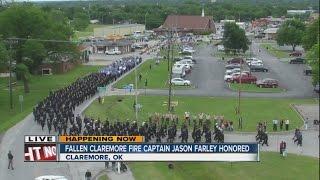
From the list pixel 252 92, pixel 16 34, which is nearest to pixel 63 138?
pixel 252 92

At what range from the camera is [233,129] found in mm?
38594

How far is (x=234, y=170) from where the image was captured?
2795 cm

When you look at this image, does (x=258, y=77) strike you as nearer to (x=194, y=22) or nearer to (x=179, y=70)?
(x=179, y=70)

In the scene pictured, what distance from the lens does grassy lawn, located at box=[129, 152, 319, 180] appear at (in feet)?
89.0

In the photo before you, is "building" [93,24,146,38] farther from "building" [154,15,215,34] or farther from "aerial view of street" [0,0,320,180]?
"aerial view of street" [0,0,320,180]

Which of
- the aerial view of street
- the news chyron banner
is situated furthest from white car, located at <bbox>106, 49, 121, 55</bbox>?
the news chyron banner

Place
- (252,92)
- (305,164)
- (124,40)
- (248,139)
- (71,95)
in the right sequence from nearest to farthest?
1. (305,164)
2. (248,139)
3. (71,95)
4. (252,92)
5. (124,40)

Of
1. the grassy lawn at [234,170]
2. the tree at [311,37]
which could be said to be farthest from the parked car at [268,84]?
the grassy lawn at [234,170]

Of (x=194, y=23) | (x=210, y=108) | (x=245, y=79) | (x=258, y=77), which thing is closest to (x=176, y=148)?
(x=210, y=108)

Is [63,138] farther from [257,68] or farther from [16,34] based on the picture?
[257,68]

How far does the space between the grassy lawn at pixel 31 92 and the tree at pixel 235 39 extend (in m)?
22.3

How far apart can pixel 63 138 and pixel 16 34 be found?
4564 centimetres

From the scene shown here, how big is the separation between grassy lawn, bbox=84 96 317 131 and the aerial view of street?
8 cm

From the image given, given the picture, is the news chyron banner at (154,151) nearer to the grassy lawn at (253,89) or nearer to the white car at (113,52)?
the grassy lawn at (253,89)
